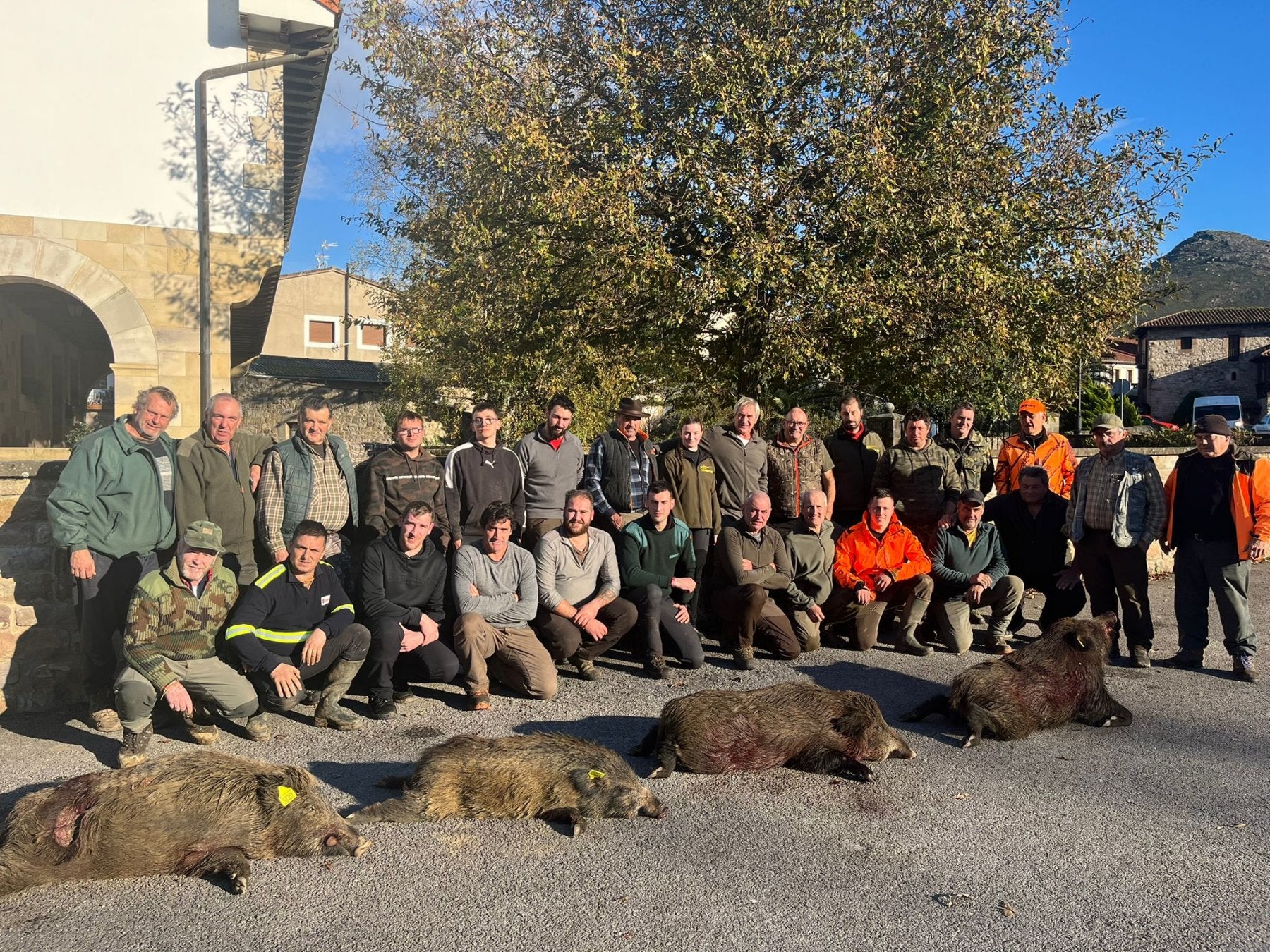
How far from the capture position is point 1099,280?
36.8 ft

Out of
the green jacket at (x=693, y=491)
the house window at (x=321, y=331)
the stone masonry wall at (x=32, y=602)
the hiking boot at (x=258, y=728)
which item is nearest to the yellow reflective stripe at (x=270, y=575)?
the hiking boot at (x=258, y=728)

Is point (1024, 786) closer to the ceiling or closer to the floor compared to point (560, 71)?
closer to the floor

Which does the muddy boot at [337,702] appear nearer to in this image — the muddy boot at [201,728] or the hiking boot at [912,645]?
the muddy boot at [201,728]

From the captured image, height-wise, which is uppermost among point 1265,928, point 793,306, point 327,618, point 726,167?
point 726,167

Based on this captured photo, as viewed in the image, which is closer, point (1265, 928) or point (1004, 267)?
point (1265, 928)

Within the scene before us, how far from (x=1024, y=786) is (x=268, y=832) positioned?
3.58m

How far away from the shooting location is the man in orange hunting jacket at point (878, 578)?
7.53 m

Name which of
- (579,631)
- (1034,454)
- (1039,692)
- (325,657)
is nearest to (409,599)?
(325,657)

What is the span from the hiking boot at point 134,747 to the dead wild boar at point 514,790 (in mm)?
1539

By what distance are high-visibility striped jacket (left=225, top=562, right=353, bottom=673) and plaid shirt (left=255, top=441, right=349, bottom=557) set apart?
1.27 feet

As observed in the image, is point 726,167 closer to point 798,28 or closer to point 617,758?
point 798,28

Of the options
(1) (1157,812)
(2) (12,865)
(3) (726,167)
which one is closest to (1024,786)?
(1) (1157,812)

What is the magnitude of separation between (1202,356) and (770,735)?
64.4 meters

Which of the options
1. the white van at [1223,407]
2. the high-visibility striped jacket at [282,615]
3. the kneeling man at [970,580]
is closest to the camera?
the high-visibility striped jacket at [282,615]
